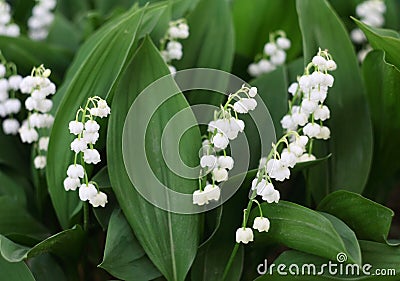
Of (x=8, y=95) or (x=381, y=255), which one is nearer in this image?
(x=381, y=255)

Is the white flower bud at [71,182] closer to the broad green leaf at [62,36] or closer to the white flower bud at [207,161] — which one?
the white flower bud at [207,161]

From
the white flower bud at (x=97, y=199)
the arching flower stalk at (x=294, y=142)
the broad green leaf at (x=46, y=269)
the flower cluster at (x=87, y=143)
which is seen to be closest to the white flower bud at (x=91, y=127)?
the flower cluster at (x=87, y=143)

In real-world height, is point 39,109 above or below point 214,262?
above

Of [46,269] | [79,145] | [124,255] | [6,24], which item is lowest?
[46,269]

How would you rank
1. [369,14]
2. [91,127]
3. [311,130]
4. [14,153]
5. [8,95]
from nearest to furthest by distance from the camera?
1. [91,127]
2. [311,130]
3. [8,95]
4. [14,153]
5. [369,14]

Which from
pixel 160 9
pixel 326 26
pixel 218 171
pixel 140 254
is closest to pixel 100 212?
pixel 140 254

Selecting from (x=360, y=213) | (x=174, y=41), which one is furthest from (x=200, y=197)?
(x=174, y=41)

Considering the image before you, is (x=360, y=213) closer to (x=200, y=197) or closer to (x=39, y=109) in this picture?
(x=200, y=197)
